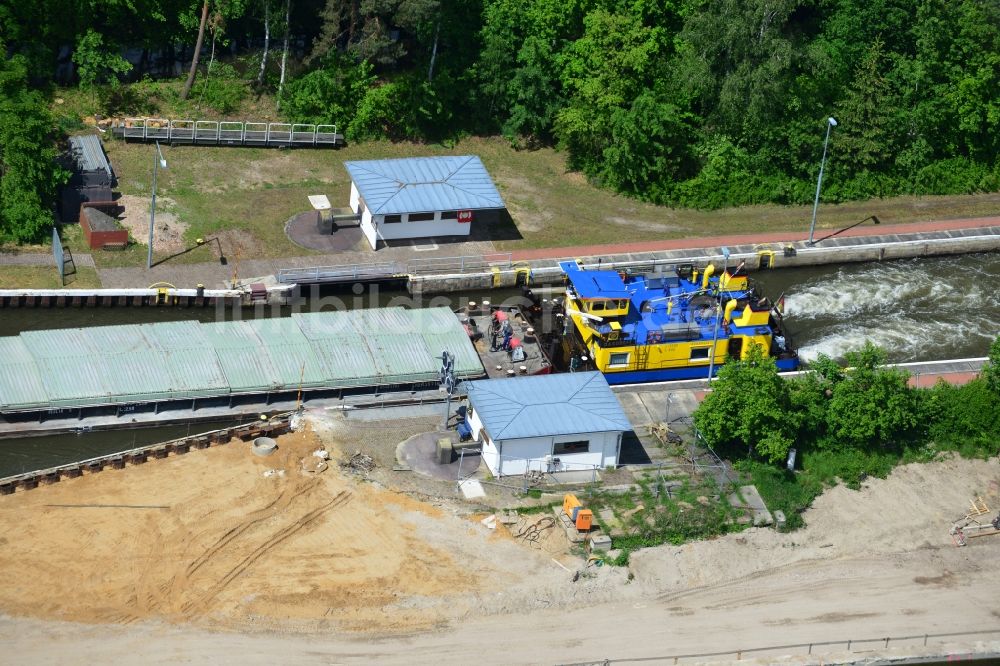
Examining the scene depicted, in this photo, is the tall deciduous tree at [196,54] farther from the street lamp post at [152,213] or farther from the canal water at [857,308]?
the canal water at [857,308]

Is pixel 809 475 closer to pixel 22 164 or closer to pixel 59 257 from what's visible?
pixel 59 257

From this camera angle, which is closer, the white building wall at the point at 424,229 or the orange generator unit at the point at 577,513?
the orange generator unit at the point at 577,513

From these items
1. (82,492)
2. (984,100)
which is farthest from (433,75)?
(82,492)

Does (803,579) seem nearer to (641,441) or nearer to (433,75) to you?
(641,441)

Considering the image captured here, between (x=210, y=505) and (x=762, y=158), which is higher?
(x=762, y=158)

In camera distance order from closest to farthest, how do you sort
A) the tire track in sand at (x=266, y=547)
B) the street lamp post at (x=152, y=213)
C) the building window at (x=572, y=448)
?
1. the tire track in sand at (x=266, y=547)
2. the building window at (x=572, y=448)
3. the street lamp post at (x=152, y=213)

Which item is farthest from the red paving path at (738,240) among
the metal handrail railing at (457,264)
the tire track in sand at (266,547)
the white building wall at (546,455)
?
the tire track in sand at (266,547)
